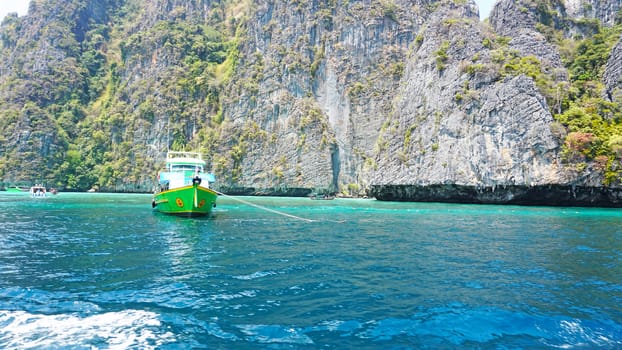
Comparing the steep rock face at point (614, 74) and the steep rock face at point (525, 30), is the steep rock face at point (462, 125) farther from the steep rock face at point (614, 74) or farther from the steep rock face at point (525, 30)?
the steep rock face at point (614, 74)

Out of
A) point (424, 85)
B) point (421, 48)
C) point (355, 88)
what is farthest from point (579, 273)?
point (355, 88)

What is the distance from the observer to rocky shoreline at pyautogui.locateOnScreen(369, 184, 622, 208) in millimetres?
45125

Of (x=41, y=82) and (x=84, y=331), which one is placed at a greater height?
(x=41, y=82)

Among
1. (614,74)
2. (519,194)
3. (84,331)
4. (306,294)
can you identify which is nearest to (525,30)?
(614,74)

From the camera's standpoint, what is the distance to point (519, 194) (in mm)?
49031

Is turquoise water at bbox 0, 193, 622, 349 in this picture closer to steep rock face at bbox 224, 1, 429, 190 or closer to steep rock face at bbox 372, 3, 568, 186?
steep rock face at bbox 372, 3, 568, 186

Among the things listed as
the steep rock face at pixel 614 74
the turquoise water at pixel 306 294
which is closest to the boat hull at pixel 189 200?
the turquoise water at pixel 306 294

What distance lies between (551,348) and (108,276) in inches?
386

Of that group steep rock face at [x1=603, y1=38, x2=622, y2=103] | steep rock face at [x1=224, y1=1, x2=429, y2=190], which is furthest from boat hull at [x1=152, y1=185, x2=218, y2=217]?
steep rock face at [x1=224, y1=1, x2=429, y2=190]

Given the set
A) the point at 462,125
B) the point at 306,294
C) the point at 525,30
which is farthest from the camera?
the point at 525,30

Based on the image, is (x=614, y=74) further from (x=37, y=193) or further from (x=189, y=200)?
(x=37, y=193)

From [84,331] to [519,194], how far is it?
5307cm

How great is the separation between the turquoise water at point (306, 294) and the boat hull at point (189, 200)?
10955 millimetres

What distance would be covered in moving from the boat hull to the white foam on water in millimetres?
20055
